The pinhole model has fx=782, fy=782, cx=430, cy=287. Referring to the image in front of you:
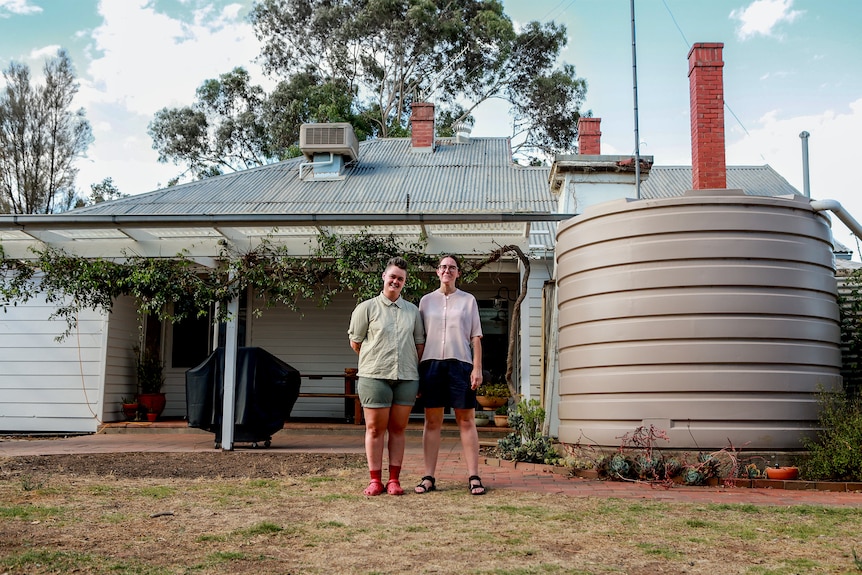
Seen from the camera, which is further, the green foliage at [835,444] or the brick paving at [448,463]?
the green foliage at [835,444]

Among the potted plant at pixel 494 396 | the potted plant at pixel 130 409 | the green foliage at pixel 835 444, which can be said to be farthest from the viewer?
the potted plant at pixel 130 409

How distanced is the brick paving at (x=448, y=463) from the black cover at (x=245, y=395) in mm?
266

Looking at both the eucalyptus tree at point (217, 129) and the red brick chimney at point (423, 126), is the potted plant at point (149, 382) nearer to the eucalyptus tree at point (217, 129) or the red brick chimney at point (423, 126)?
the red brick chimney at point (423, 126)

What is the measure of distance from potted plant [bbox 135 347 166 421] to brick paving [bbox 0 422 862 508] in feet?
3.54

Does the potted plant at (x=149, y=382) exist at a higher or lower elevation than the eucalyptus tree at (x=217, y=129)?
lower

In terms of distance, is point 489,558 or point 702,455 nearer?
point 489,558

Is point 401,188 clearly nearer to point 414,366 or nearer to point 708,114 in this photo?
point 708,114

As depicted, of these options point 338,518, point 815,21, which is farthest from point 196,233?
point 815,21

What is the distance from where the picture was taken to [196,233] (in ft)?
29.3

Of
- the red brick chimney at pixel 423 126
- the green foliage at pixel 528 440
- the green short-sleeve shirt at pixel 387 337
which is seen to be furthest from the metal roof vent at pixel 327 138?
the green short-sleeve shirt at pixel 387 337

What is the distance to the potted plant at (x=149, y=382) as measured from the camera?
39.8 ft

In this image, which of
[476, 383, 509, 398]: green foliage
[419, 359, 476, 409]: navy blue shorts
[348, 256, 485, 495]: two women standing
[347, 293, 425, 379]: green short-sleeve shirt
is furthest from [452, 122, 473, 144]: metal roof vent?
[419, 359, 476, 409]: navy blue shorts

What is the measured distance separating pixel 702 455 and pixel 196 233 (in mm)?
5947

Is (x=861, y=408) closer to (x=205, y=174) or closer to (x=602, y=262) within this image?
(x=602, y=262)
